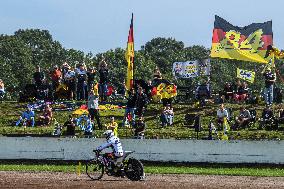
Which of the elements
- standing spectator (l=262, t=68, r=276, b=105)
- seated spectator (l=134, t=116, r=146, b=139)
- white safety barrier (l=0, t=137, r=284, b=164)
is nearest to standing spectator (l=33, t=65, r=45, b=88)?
white safety barrier (l=0, t=137, r=284, b=164)

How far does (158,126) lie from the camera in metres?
38.3

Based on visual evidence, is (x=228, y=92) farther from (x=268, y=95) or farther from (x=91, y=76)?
(x=91, y=76)

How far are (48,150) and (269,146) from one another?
11292mm

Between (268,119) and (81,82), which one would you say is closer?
(268,119)

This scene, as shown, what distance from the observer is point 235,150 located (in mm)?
32625

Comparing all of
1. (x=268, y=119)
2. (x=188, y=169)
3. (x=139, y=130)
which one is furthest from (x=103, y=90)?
(x=188, y=169)

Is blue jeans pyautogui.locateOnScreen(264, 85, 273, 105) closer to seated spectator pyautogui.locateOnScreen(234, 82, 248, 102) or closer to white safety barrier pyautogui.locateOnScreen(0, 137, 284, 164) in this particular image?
seated spectator pyautogui.locateOnScreen(234, 82, 248, 102)

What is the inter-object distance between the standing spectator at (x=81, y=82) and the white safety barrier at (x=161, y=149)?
742cm

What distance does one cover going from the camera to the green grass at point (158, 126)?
34.8m

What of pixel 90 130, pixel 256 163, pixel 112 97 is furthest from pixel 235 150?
pixel 112 97

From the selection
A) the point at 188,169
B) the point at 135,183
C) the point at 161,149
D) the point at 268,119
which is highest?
the point at 268,119

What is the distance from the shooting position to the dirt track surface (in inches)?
939

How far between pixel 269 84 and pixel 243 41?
5.63 metres

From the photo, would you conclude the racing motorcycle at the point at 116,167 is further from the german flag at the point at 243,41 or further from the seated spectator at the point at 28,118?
the german flag at the point at 243,41
